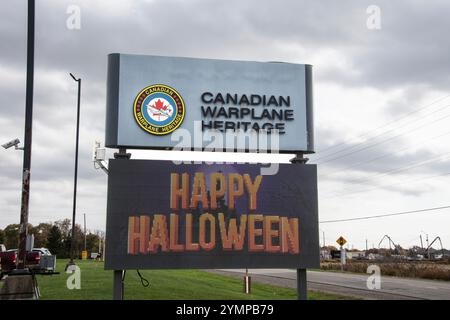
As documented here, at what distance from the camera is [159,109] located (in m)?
11.1

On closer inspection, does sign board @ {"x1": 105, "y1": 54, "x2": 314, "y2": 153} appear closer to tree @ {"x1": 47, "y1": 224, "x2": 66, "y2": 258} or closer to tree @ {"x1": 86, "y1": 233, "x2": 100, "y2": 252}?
tree @ {"x1": 47, "y1": 224, "x2": 66, "y2": 258}

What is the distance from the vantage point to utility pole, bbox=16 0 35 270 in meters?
11.5

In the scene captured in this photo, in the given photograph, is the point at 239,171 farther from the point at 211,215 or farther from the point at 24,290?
the point at 24,290

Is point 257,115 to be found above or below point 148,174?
above

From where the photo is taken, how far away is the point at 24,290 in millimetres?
11156

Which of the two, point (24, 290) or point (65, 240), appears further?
point (65, 240)

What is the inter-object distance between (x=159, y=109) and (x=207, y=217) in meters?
2.51

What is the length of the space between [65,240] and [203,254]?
85.4 meters

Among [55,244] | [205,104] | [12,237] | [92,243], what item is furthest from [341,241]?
[92,243]

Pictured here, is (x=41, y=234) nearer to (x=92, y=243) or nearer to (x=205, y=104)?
(x=92, y=243)

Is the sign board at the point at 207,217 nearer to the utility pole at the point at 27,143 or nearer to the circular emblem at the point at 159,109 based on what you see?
the circular emblem at the point at 159,109

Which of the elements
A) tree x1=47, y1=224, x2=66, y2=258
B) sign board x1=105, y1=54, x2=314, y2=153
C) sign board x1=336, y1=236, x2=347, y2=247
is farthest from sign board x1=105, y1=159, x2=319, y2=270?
tree x1=47, y1=224, x2=66, y2=258
